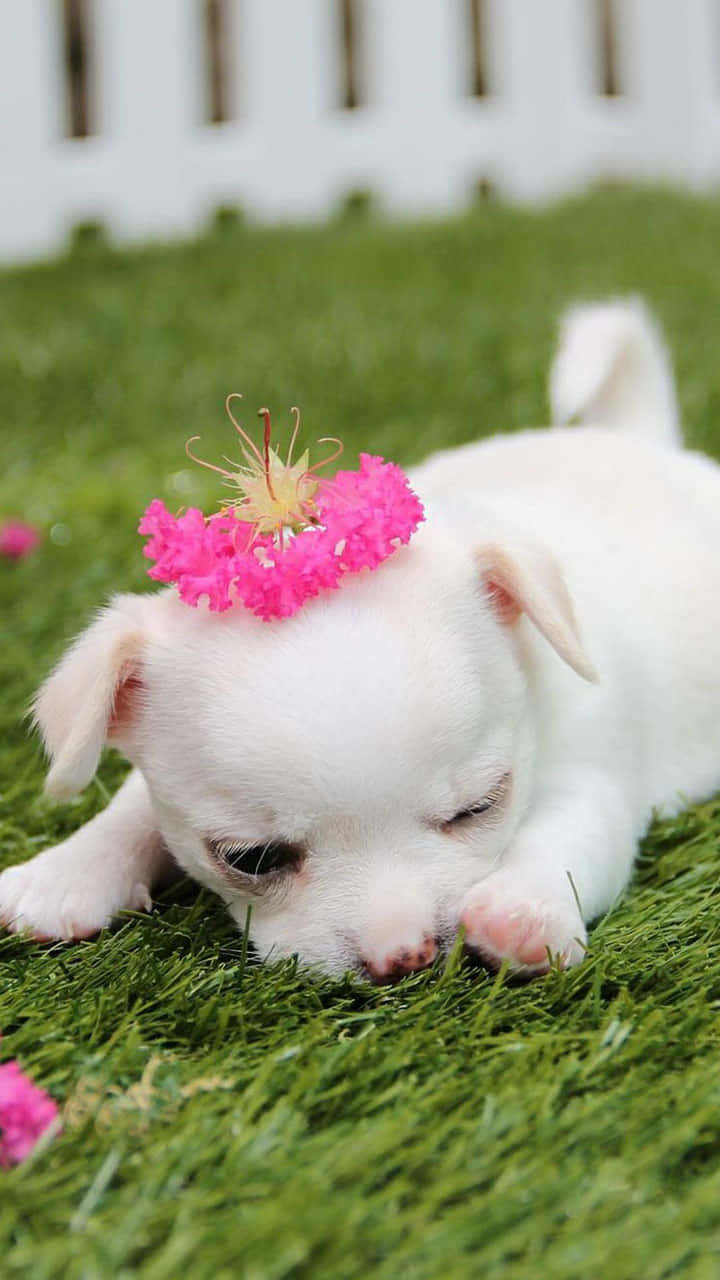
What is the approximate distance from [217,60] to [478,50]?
155 centimetres

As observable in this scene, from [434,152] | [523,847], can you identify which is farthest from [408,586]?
[434,152]

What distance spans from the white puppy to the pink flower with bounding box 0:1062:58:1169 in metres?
0.42

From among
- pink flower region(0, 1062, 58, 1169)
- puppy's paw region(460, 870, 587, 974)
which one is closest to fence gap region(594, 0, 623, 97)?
puppy's paw region(460, 870, 587, 974)

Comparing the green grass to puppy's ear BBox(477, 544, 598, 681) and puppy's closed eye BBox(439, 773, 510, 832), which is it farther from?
puppy's ear BBox(477, 544, 598, 681)

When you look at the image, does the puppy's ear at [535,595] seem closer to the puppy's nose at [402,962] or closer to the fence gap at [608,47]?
the puppy's nose at [402,962]

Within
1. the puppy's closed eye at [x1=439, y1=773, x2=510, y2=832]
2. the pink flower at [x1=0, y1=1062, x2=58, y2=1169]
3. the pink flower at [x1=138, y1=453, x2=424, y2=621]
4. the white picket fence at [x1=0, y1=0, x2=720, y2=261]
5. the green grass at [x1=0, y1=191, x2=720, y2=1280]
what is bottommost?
the green grass at [x1=0, y1=191, x2=720, y2=1280]

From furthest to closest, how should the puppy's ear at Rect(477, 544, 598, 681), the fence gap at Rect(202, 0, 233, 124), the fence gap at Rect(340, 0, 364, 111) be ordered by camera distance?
the fence gap at Rect(340, 0, 364, 111)
the fence gap at Rect(202, 0, 233, 124)
the puppy's ear at Rect(477, 544, 598, 681)

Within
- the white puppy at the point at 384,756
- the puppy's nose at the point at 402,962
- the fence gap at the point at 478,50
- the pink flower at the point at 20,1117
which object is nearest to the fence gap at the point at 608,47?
the fence gap at the point at 478,50

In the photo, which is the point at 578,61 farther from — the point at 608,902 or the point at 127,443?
the point at 608,902

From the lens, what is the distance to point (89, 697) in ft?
6.46

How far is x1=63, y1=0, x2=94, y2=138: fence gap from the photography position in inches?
322

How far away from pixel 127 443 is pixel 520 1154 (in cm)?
395

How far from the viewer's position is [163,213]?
866cm

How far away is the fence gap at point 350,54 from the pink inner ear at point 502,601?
23.4ft
